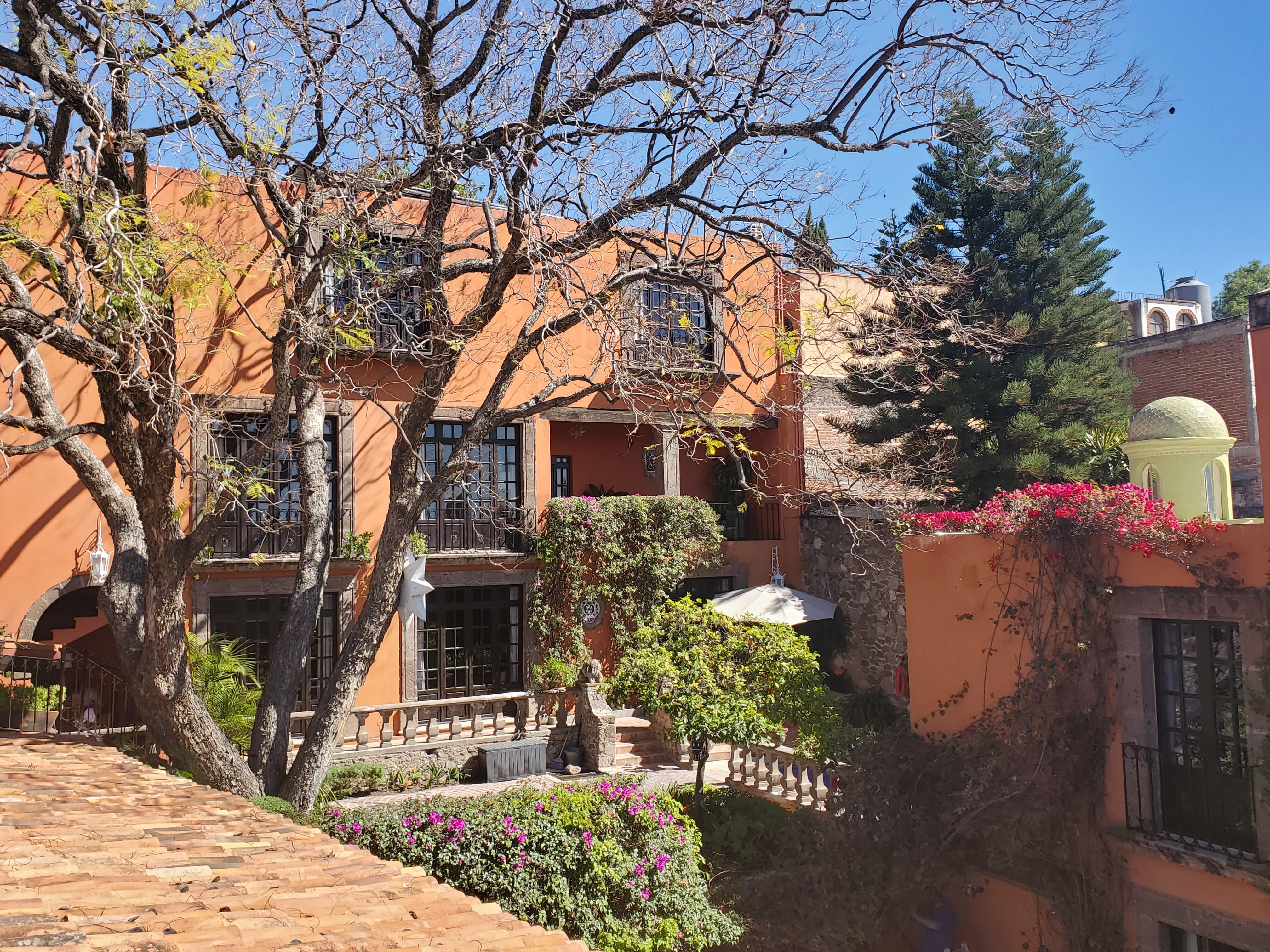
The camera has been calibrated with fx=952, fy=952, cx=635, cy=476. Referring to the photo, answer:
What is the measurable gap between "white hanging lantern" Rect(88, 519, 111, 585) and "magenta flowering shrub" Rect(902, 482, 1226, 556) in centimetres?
1140

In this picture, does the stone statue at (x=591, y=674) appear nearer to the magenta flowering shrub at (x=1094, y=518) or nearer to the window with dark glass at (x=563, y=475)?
the window with dark glass at (x=563, y=475)

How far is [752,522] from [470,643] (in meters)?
6.92

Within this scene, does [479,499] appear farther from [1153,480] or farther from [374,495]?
[1153,480]

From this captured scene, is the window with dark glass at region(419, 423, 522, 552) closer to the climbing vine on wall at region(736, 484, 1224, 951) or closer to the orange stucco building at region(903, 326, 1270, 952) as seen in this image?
the climbing vine on wall at region(736, 484, 1224, 951)

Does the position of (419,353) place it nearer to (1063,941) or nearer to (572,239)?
(572,239)

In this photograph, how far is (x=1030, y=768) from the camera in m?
8.91

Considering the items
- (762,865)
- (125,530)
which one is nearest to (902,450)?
(762,865)

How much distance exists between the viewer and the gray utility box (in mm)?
13930

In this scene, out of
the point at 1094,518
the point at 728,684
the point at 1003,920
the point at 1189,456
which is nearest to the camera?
the point at 1094,518

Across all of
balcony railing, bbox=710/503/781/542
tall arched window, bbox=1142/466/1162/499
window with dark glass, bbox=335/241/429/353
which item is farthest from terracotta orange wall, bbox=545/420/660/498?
tall arched window, bbox=1142/466/1162/499

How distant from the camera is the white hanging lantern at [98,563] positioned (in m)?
13.4

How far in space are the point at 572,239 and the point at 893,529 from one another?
461 cm

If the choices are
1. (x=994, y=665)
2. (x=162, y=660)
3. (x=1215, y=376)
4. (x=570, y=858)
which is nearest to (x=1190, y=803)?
(x=994, y=665)

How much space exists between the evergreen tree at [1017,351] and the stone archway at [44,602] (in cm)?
1331
